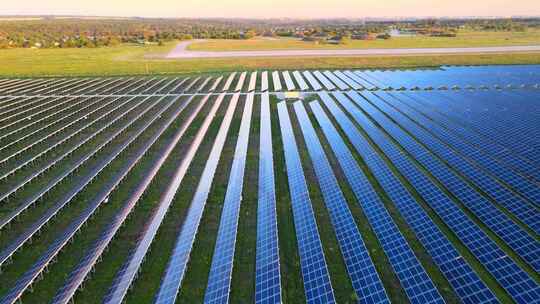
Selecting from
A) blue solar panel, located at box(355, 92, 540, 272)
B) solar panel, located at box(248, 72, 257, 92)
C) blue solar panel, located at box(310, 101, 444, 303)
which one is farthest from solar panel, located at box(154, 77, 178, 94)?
blue solar panel, located at box(355, 92, 540, 272)

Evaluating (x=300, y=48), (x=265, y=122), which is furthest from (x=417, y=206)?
(x=300, y=48)

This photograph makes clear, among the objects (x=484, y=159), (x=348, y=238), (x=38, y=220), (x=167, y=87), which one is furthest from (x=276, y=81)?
(x=348, y=238)

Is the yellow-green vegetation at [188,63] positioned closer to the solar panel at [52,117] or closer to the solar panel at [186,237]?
the solar panel at [52,117]

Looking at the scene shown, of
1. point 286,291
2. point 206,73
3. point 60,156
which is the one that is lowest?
point 286,291

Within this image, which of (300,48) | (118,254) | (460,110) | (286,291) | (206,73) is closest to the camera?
(286,291)

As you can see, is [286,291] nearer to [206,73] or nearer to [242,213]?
[242,213]

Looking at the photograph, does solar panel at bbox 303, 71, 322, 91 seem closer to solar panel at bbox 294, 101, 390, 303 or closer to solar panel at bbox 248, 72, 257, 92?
solar panel at bbox 248, 72, 257, 92

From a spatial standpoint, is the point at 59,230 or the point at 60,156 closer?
the point at 59,230
